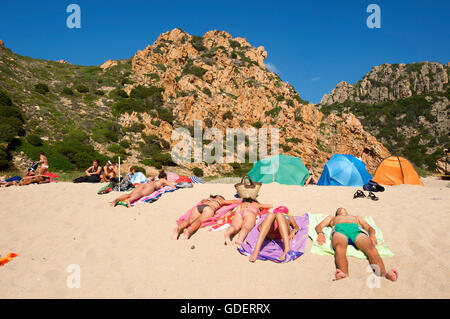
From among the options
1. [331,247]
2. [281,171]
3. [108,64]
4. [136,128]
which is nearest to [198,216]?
[331,247]

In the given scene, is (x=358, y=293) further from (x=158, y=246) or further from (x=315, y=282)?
(x=158, y=246)

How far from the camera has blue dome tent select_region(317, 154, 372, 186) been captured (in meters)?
9.89

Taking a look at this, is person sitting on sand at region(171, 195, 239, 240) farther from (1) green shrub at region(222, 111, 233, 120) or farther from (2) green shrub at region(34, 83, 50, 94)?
(2) green shrub at region(34, 83, 50, 94)

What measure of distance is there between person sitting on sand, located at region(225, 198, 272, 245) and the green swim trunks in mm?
1417

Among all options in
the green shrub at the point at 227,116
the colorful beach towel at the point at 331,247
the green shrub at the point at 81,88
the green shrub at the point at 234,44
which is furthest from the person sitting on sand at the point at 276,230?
the green shrub at the point at 234,44

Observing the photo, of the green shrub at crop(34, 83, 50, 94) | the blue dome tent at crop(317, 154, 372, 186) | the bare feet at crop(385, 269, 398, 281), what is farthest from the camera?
the green shrub at crop(34, 83, 50, 94)

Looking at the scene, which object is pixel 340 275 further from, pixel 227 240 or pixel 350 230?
pixel 227 240

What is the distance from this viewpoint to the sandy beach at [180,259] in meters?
3.14

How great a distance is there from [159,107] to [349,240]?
96.1 feet

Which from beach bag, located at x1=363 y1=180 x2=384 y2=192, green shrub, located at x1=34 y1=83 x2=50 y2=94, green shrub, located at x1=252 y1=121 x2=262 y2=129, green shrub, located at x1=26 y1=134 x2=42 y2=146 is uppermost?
green shrub, located at x1=34 y1=83 x2=50 y2=94

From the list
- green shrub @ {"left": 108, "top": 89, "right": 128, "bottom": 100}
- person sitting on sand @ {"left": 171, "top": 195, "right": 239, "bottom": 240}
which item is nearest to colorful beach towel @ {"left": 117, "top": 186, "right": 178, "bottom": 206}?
person sitting on sand @ {"left": 171, "top": 195, "right": 239, "bottom": 240}

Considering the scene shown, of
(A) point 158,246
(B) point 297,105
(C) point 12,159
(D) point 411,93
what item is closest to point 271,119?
(B) point 297,105

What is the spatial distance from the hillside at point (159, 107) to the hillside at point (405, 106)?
13.2 m
